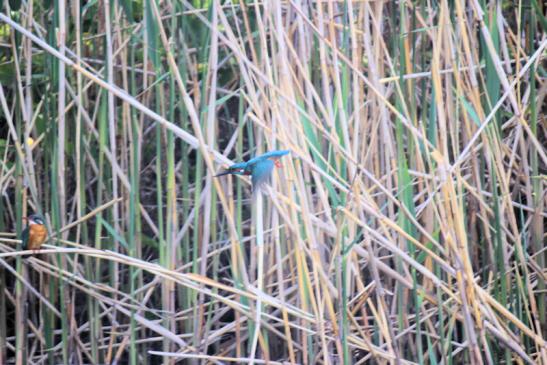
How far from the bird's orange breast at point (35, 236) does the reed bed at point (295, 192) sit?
4cm

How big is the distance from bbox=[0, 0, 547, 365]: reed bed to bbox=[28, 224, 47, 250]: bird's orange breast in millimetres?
44

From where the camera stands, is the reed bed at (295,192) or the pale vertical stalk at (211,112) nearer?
the reed bed at (295,192)

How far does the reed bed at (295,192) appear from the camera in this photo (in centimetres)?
221

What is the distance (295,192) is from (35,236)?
2.36 ft

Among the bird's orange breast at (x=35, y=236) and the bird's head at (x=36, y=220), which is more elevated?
the bird's head at (x=36, y=220)

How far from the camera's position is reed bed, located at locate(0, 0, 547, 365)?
2.21 meters

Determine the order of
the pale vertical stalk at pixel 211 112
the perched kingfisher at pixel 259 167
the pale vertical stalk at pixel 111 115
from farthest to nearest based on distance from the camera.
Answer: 1. the pale vertical stalk at pixel 111 115
2. the pale vertical stalk at pixel 211 112
3. the perched kingfisher at pixel 259 167

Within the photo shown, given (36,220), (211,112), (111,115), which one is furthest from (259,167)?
(36,220)

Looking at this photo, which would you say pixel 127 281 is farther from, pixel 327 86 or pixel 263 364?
pixel 327 86

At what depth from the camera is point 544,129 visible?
287 cm

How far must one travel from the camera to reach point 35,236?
2.48 meters

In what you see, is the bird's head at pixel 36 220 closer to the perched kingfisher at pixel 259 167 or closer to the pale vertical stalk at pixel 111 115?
the pale vertical stalk at pixel 111 115

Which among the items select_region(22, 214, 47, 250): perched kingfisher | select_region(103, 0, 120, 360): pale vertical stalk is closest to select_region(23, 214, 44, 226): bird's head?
select_region(22, 214, 47, 250): perched kingfisher

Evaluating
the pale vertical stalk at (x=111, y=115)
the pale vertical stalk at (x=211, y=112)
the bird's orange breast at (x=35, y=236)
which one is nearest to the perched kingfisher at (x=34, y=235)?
the bird's orange breast at (x=35, y=236)
